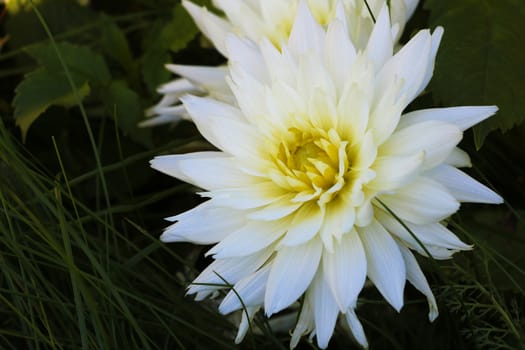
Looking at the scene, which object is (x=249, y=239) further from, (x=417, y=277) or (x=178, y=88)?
(x=178, y=88)

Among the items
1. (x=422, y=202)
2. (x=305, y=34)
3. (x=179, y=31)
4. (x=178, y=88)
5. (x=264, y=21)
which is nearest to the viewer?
(x=422, y=202)

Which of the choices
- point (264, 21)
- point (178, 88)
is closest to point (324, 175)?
point (264, 21)

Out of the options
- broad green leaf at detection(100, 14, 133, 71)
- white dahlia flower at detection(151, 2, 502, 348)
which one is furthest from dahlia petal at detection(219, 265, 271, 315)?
broad green leaf at detection(100, 14, 133, 71)

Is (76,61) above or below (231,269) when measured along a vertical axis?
above

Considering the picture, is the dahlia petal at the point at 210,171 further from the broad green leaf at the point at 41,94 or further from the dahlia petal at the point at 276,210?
the broad green leaf at the point at 41,94

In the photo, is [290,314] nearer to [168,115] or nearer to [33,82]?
[168,115]

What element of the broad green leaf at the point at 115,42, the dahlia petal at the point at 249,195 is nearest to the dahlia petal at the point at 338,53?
the dahlia petal at the point at 249,195

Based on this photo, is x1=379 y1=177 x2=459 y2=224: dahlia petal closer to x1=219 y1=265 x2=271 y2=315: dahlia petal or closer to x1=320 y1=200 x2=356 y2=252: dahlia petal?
Result: x1=320 y1=200 x2=356 y2=252: dahlia petal

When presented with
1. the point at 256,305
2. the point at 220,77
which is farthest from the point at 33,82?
the point at 256,305
